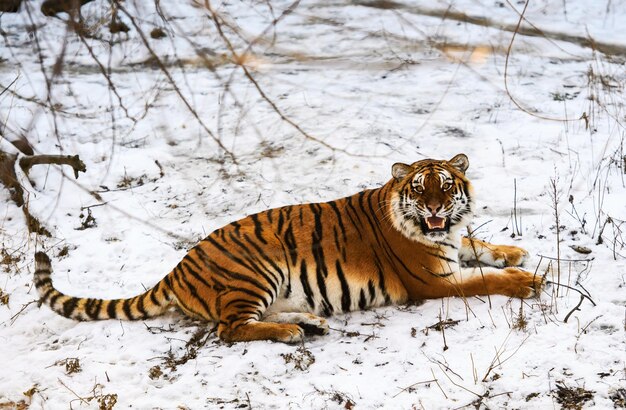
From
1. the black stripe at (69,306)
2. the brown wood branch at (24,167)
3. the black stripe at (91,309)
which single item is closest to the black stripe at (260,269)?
the black stripe at (91,309)

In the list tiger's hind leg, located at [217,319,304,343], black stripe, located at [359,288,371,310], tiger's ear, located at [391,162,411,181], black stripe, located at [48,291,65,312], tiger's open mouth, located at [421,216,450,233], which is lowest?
black stripe, located at [48,291,65,312]

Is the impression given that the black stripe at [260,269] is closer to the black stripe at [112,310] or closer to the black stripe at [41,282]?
the black stripe at [112,310]

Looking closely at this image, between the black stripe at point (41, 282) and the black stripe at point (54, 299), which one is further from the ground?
the black stripe at point (41, 282)

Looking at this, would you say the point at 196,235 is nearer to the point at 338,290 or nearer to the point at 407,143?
the point at 338,290

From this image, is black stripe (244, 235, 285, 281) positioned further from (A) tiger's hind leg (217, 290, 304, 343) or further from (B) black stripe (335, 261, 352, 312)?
(B) black stripe (335, 261, 352, 312)

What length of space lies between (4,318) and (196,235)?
169 centimetres

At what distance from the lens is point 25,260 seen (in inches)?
225

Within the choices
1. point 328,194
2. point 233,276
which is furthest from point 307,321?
point 328,194

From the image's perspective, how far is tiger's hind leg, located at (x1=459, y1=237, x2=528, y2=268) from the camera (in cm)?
498

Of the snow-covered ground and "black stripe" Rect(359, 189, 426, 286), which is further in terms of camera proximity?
"black stripe" Rect(359, 189, 426, 286)

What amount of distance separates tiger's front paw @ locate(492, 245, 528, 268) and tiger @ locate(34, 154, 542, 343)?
12.8 inches

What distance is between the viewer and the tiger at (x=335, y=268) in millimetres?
4582

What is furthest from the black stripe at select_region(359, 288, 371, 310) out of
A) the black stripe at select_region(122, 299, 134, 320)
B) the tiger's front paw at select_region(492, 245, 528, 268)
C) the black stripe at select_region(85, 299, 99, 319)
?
the black stripe at select_region(85, 299, 99, 319)

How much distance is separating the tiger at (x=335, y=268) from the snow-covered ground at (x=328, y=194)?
0.45 feet
